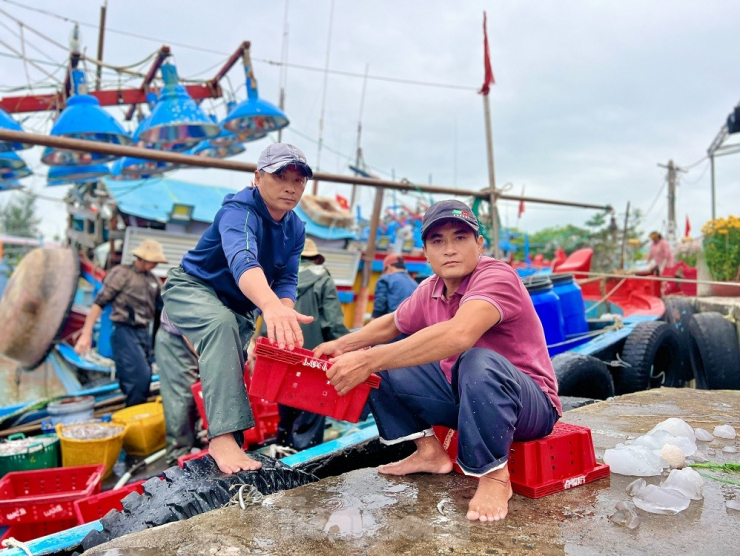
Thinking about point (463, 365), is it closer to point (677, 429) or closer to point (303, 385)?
point (303, 385)

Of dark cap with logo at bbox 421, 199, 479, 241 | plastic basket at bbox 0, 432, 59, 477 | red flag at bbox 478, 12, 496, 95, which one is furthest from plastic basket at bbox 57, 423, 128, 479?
red flag at bbox 478, 12, 496, 95

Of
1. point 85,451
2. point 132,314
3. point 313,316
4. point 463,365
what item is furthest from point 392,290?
point 463,365

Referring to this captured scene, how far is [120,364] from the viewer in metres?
6.73

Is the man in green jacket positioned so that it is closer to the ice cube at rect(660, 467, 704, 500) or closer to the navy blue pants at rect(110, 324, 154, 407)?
the navy blue pants at rect(110, 324, 154, 407)

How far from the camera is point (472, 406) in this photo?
7.37ft

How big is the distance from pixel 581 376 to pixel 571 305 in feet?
6.99

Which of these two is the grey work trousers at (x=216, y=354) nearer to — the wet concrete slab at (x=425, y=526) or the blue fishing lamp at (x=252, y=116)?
the wet concrete slab at (x=425, y=526)

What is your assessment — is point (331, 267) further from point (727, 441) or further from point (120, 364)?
point (727, 441)

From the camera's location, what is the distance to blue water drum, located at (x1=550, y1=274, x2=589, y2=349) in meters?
6.82

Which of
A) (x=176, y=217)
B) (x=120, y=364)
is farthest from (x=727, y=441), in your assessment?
(x=176, y=217)

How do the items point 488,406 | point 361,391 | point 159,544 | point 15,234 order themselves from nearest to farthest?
point 159,544, point 488,406, point 361,391, point 15,234

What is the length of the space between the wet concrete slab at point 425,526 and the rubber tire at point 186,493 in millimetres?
216

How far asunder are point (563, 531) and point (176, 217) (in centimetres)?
1187

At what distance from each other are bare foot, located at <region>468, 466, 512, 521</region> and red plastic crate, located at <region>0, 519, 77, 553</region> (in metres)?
3.10
